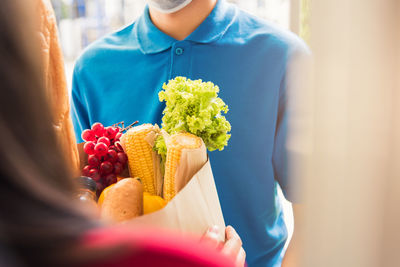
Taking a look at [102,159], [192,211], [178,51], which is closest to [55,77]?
[102,159]

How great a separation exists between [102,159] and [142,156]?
2.7 inches

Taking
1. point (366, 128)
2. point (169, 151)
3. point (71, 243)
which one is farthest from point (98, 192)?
point (366, 128)

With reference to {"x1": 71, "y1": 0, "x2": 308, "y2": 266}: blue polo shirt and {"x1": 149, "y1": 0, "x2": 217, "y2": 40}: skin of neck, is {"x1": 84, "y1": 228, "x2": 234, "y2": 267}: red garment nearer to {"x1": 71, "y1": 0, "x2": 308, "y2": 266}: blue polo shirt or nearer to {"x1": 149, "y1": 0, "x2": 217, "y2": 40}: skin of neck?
{"x1": 71, "y1": 0, "x2": 308, "y2": 266}: blue polo shirt

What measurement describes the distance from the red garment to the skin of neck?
732mm

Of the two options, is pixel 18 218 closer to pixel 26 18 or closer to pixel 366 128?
pixel 26 18

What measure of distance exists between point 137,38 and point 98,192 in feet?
1.81

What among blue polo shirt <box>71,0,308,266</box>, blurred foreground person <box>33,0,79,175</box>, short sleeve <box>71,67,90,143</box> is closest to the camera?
blurred foreground person <box>33,0,79,175</box>

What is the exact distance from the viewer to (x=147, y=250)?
0.30 m

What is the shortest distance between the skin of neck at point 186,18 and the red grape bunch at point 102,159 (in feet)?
1.36

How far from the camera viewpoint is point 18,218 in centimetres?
27

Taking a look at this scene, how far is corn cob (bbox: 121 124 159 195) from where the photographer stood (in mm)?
600

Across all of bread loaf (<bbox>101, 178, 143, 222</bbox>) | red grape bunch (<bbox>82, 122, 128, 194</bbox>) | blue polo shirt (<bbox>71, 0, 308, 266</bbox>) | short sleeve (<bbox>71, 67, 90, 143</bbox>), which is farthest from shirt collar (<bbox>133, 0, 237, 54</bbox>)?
bread loaf (<bbox>101, 178, 143, 222</bbox>)

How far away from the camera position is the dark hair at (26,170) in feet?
0.88

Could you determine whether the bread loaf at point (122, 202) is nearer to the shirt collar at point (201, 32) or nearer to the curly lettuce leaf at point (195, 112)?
the curly lettuce leaf at point (195, 112)
